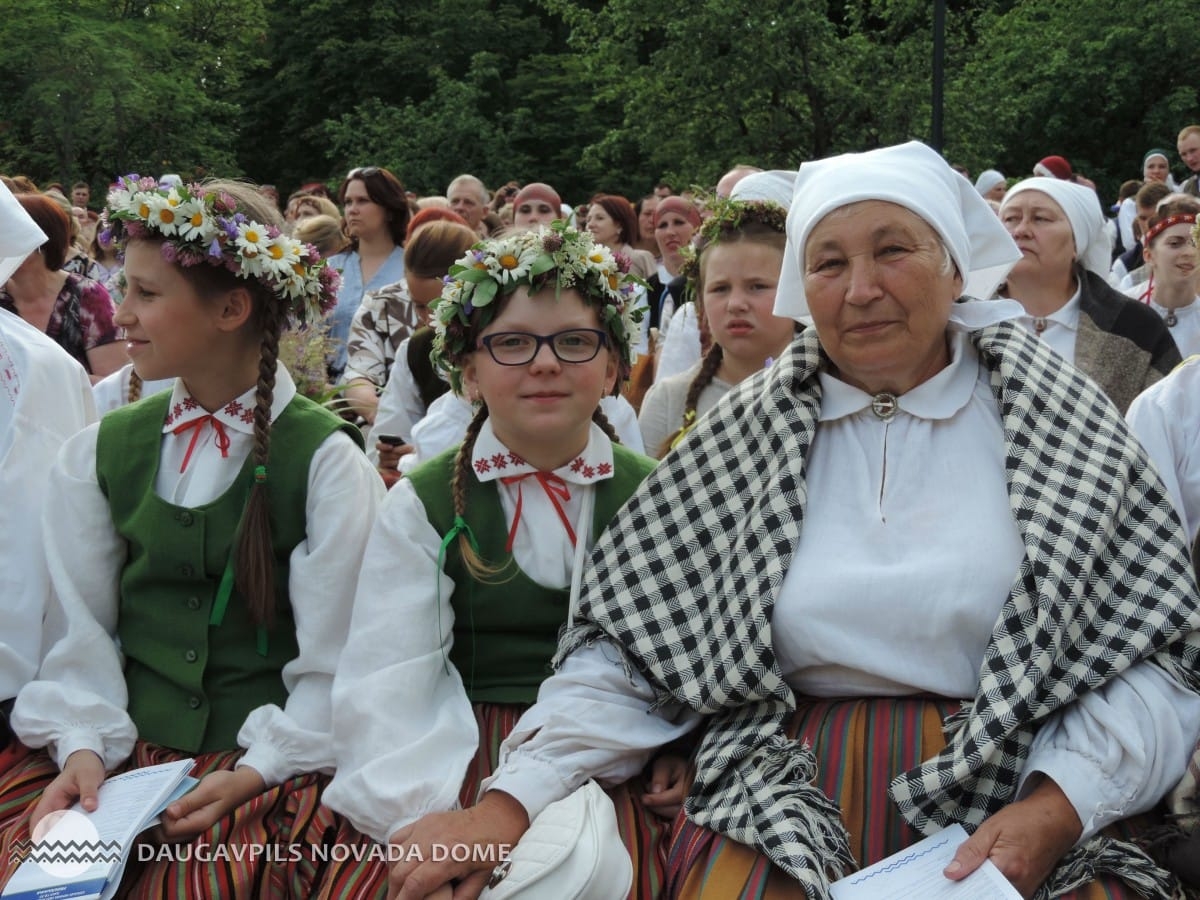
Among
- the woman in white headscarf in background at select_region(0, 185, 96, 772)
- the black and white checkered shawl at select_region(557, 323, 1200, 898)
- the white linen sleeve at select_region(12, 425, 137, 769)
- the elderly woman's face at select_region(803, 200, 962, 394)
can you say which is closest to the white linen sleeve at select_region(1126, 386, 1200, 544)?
the black and white checkered shawl at select_region(557, 323, 1200, 898)

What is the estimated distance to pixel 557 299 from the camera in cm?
286

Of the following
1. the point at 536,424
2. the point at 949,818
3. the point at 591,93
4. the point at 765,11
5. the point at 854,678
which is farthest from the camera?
the point at 591,93

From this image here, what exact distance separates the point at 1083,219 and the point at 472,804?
387 cm

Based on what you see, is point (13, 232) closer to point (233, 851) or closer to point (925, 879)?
point (233, 851)

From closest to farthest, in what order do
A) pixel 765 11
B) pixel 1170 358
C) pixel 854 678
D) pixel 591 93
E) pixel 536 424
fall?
1. pixel 854 678
2. pixel 536 424
3. pixel 1170 358
4. pixel 765 11
5. pixel 591 93

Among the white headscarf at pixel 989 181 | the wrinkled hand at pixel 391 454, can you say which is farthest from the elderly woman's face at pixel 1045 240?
the white headscarf at pixel 989 181

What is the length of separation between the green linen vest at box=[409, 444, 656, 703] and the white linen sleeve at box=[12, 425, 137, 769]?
0.73 metres

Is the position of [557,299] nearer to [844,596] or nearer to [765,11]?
[844,596]

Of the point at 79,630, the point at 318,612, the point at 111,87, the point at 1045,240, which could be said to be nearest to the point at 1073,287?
the point at 1045,240

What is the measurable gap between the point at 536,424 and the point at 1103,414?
3.81ft

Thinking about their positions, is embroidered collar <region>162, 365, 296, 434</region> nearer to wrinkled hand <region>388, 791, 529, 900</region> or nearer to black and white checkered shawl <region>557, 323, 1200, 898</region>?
black and white checkered shawl <region>557, 323, 1200, 898</region>

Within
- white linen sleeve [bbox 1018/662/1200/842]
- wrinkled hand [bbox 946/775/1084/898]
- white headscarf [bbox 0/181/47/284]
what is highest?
white headscarf [bbox 0/181/47/284]

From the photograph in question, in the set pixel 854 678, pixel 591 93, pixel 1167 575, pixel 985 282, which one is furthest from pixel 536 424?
pixel 591 93

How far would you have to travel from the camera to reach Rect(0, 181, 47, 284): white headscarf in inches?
131
